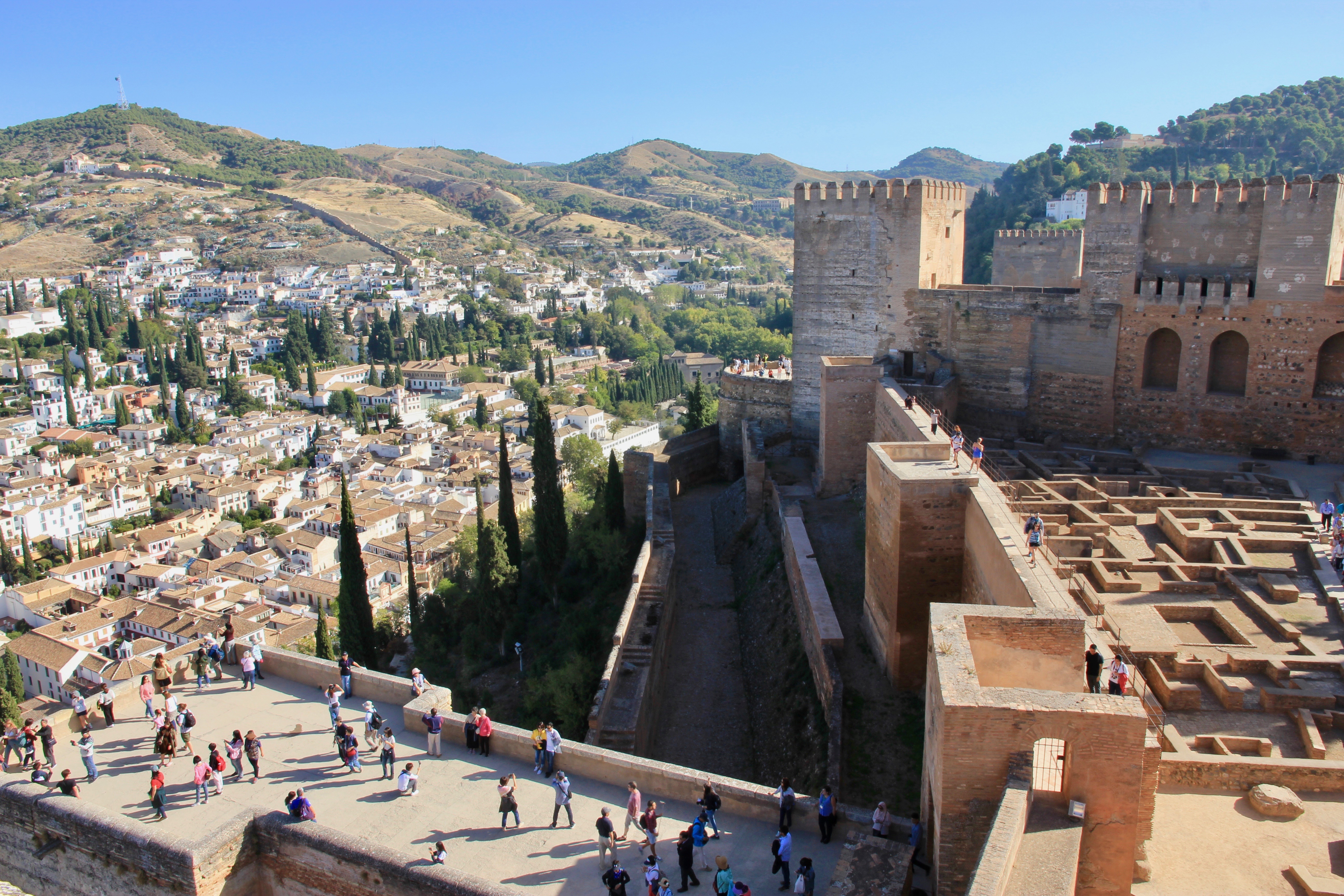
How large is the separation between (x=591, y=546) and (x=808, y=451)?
6258 mm

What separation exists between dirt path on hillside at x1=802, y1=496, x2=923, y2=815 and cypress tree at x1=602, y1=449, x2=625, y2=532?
33.8ft

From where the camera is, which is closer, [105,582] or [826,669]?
[826,669]

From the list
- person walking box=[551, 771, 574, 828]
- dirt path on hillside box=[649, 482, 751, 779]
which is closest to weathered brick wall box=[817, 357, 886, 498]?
dirt path on hillside box=[649, 482, 751, 779]

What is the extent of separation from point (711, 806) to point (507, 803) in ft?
6.13

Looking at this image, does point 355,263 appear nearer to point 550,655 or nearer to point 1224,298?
point 550,655

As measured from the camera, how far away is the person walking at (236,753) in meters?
9.84

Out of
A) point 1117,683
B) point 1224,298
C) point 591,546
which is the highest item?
point 1224,298

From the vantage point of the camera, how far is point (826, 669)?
13281 millimetres

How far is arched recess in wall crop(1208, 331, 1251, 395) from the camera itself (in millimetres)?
18172

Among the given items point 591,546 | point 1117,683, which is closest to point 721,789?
point 1117,683

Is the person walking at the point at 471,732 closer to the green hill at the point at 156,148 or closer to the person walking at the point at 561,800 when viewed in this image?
the person walking at the point at 561,800

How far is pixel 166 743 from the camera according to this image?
10164 millimetres

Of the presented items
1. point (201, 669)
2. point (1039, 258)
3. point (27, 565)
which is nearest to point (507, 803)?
point (201, 669)

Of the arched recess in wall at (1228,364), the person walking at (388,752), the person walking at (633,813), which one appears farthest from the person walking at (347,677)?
the arched recess in wall at (1228,364)
